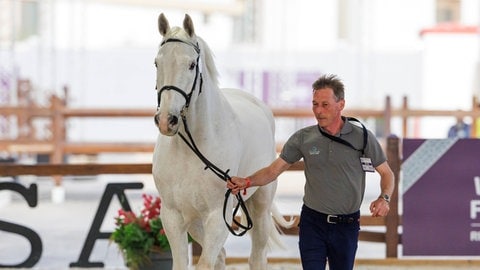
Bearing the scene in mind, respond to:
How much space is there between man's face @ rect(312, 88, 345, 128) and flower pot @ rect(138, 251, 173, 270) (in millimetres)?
2869

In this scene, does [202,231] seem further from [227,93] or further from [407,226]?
[407,226]

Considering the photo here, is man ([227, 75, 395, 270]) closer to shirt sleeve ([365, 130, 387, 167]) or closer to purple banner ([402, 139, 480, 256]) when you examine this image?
shirt sleeve ([365, 130, 387, 167])

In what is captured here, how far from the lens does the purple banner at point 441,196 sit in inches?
270

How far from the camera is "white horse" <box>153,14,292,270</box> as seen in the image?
12.6 ft

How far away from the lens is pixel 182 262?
14.4 ft

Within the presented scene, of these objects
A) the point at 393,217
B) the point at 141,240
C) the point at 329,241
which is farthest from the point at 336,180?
the point at 393,217

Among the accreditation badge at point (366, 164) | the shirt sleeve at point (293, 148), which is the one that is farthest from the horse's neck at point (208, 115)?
the accreditation badge at point (366, 164)

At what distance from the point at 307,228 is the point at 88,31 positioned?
21177 millimetres

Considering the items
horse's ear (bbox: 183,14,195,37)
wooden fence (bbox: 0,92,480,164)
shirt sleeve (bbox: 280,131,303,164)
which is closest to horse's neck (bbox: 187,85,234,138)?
horse's ear (bbox: 183,14,195,37)

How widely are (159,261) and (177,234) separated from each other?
207 cm

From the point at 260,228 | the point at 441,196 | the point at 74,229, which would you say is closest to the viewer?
the point at 260,228

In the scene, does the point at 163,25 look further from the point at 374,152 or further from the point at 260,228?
the point at 260,228

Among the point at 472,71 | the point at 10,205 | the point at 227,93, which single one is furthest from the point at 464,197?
the point at 472,71

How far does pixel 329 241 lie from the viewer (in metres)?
3.87
